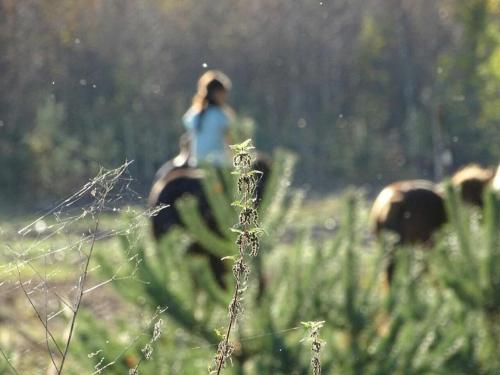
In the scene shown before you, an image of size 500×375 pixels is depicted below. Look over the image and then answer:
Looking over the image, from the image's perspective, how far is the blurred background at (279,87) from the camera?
3356 centimetres

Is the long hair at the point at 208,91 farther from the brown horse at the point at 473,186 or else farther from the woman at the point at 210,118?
the brown horse at the point at 473,186

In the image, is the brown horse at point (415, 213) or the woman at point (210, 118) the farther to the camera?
the brown horse at point (415, 213)

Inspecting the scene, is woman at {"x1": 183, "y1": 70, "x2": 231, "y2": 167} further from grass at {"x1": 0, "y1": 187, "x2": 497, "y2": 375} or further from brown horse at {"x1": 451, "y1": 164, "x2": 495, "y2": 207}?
grass at {"x1": 0, "y1": 187, "x2": 497, "y2": 375}

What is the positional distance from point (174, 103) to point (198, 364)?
3230 centimetres

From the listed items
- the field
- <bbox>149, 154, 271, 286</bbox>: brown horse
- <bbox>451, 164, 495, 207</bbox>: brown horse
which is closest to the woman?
<bbox>149, 154, 271, 286</bbox>: brown horse

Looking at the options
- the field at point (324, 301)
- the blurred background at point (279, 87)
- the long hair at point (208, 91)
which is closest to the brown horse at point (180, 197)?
the long hair at point (208, 91)

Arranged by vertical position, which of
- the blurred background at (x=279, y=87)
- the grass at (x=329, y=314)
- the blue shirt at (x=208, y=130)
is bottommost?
the grass at (x=329, y=314)

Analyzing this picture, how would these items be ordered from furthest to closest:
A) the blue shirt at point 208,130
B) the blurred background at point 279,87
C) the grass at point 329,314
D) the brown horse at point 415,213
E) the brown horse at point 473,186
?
the blurred background at point 279,87 < the brown horse at point 415,213 < the brown horse at point 473,186 < the blue shirt at point 208,130 < the grass at point 329,314

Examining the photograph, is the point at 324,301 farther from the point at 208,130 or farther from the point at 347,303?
the point at 208,130

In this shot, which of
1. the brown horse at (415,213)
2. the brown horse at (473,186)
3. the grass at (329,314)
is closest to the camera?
the grass at (329,314)

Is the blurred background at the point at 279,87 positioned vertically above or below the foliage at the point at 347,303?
above

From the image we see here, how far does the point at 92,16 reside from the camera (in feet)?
106

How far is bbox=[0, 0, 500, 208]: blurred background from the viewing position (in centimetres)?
3356

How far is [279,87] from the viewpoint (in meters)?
41.7
